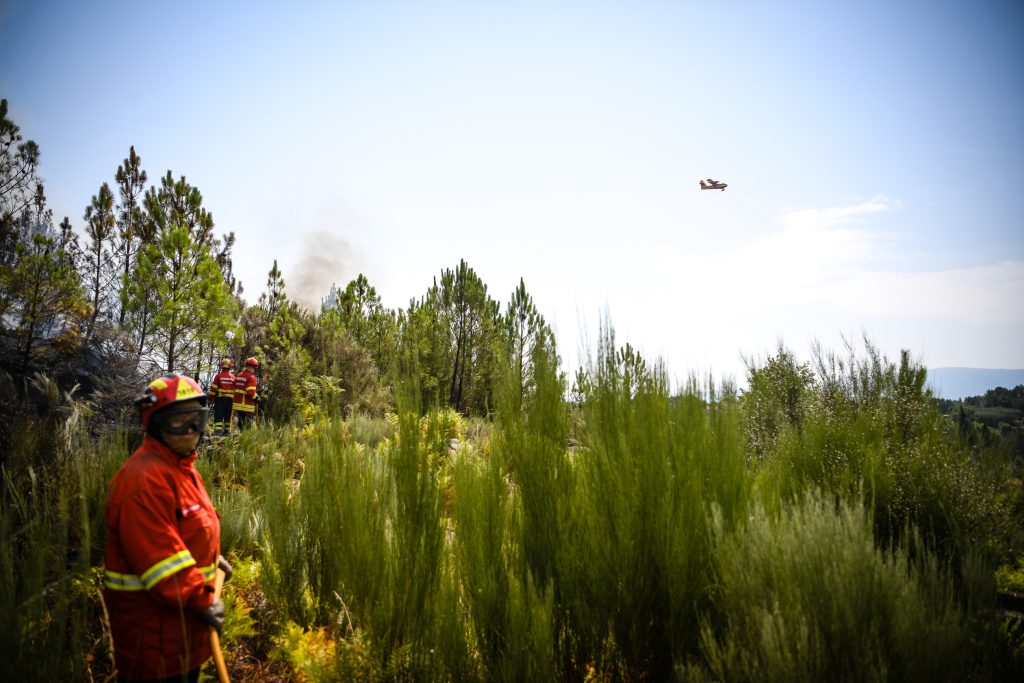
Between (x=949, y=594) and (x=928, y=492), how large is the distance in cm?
274

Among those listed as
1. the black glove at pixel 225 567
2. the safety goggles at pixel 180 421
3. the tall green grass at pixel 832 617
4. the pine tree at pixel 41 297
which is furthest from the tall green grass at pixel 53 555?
the pine tree at pixel 41 297

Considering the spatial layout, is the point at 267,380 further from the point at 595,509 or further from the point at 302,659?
the point at 595,509

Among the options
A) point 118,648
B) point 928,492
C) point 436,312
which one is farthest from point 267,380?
point 928,492

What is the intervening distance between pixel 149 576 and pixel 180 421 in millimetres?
811

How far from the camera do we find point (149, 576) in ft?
7.96

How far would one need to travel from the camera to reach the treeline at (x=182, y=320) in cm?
1191

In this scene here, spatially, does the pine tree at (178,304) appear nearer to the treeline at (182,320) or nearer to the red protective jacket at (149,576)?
the treeline at (182,320)

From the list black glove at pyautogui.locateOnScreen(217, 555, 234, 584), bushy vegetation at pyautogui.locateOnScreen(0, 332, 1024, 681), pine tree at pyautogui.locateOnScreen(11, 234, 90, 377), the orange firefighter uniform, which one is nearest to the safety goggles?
bushy vegetation at pyautogui.locateOnScreen(0, 332, 1024, 681)

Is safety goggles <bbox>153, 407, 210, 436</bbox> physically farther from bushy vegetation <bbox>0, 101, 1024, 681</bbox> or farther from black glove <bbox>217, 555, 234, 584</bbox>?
black glove <bbox>217, 555, 234, 584</bbox>

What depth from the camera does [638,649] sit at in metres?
2.98

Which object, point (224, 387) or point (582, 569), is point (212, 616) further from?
point (224, 387)

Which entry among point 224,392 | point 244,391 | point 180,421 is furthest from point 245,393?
point 180,421

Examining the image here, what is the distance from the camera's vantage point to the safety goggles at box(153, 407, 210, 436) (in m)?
2.81

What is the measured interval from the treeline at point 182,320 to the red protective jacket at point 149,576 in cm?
621
